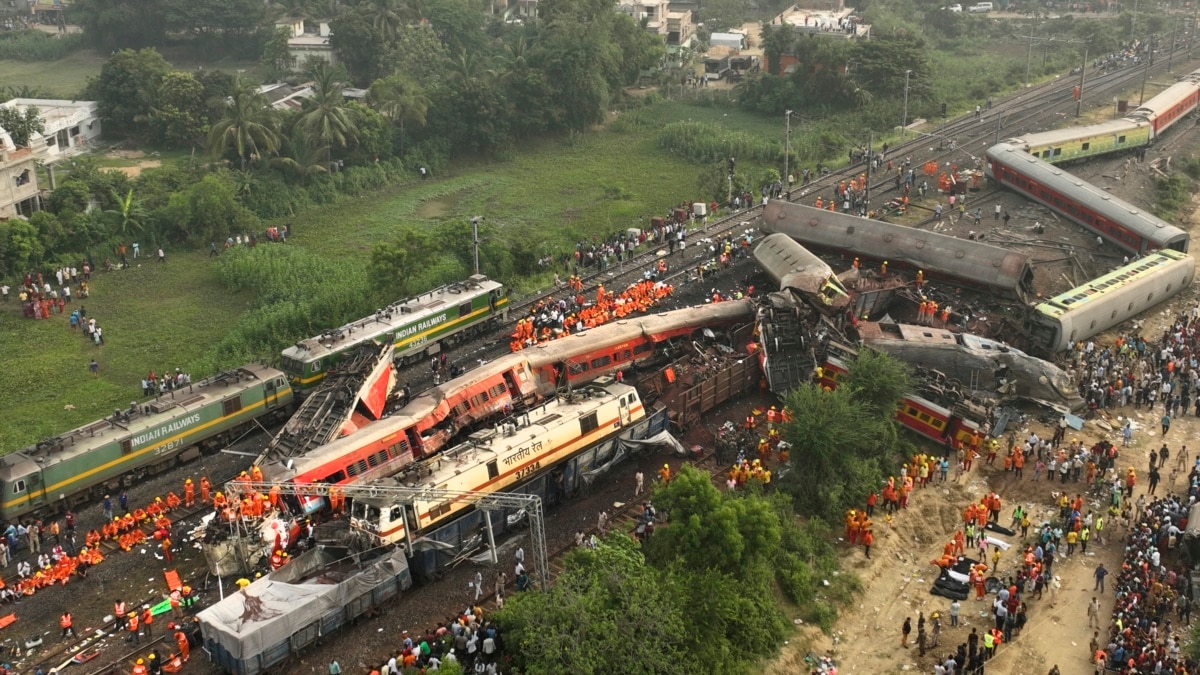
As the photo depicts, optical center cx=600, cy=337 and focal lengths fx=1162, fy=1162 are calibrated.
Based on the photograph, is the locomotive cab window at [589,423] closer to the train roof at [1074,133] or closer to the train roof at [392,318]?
the train roof at [392,318]

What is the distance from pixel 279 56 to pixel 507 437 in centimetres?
7078

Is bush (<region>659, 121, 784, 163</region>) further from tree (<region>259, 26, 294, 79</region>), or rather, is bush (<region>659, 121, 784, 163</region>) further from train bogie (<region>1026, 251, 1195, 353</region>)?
tree (<region>259, 26, 294, 79</region>)

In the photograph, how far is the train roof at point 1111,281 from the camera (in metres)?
46.5

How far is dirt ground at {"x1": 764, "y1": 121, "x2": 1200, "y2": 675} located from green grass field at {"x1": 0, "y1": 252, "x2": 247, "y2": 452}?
97.5 ft

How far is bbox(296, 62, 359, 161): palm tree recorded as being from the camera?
73500 mm

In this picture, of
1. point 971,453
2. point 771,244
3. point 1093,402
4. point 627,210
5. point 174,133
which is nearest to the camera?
point 971,453

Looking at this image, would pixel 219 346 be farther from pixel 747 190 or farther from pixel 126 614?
pixel 747 190

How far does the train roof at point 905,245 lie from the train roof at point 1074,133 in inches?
725

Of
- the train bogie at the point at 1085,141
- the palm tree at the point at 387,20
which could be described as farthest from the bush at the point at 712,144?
the palm tree at the point at 387,20

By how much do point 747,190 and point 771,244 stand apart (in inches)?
677

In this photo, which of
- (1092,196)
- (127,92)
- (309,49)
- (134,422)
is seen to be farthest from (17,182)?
(1092,196)

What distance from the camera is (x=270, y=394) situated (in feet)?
139

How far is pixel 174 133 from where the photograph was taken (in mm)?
79812

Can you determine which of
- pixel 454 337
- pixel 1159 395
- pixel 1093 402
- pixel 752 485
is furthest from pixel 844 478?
pixel 454 337
